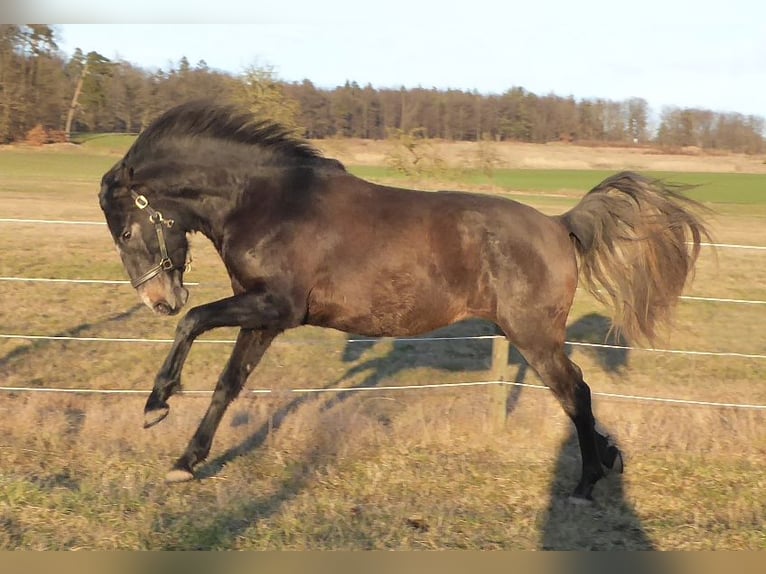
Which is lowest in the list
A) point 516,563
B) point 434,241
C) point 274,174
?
point 516,563

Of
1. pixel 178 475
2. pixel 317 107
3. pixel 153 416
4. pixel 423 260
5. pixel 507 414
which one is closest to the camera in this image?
pixel 153 416

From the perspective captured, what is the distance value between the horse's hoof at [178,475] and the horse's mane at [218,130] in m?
1.83

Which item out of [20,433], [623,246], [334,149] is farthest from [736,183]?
[20,433]

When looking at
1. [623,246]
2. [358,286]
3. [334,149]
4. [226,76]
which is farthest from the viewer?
[334,149]

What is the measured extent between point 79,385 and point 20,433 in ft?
4.56

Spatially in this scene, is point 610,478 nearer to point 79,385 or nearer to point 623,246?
point 623,246

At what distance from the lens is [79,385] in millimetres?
6094

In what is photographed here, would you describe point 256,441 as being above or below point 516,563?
below

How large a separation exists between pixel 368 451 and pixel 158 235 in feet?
6.36

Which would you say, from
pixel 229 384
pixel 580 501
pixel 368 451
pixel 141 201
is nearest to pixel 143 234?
pixel 141 201

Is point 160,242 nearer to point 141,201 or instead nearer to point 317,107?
point 141,201

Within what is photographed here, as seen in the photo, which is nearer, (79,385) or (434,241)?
(434,241)

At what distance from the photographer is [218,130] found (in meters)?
4.25

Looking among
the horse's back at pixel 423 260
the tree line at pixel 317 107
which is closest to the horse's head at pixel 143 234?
the horse's back at pixel 423 260
